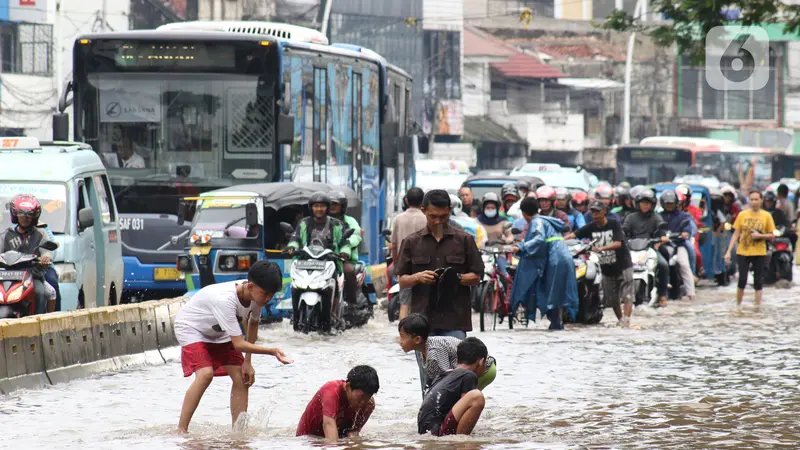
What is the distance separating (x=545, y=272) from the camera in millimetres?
16281

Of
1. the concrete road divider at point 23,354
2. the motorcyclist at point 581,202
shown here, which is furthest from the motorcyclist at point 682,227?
the concrete road divider at point 23,354

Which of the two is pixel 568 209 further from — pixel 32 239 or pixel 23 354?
pixel 23 354

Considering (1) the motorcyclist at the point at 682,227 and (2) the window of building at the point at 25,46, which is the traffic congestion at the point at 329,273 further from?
(2) the window of building at the point at 25,46

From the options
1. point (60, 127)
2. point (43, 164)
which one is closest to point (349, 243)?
point (43, 164)

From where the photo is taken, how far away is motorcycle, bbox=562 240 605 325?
16.8 meters

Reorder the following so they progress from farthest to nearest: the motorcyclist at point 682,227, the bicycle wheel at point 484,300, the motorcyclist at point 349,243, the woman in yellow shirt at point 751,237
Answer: the motorcyclist at point 682,227
the woman in yellow shirt at point 751,237
the bicycle wheel at point 484,300
the motorcyclist at point 349,243

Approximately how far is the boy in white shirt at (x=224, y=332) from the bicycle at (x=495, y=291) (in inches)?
306

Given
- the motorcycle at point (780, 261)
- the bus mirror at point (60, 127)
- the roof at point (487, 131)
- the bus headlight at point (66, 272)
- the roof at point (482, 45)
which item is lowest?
the motorcycle at point (780, 261)

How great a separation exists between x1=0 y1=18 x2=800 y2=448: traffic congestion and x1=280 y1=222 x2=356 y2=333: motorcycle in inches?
0.9

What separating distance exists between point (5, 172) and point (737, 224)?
407 inches

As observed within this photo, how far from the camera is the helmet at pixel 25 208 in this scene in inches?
504

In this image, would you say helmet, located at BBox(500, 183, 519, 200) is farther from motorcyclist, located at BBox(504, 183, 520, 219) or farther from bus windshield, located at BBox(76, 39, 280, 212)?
bus windshield, located at BBox(76, 39, 280, 212)

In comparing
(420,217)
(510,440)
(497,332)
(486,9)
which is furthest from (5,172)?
(486,9)

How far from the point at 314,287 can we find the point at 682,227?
796 centimetres
